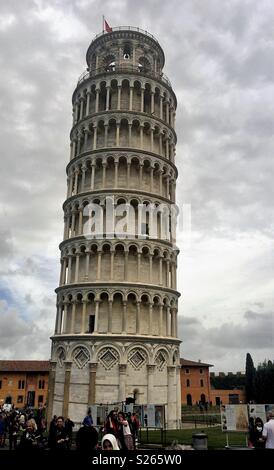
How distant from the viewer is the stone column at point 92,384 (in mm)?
32656

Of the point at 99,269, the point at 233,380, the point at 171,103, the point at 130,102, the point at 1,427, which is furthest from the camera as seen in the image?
the point at 233,380

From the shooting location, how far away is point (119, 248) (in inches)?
1452

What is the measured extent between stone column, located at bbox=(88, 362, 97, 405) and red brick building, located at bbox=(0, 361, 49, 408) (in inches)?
1902

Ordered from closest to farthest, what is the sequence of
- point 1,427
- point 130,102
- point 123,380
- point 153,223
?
1. point 1,427
2. point 123,380
3. point 153,223
4. point 130,102

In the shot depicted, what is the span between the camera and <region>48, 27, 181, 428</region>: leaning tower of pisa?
34031 mm

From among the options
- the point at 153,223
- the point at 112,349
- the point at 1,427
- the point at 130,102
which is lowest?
the point at 1,427

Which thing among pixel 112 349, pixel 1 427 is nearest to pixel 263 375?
pixel 112 349

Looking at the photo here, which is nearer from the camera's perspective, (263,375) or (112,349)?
(112,349)

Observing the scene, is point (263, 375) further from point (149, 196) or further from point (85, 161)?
point (85, 161)

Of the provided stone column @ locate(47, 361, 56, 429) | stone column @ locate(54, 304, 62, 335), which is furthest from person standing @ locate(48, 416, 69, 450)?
stone column @ locate(54, 304, 62, 335)

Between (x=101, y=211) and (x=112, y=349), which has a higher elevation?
(x=101, y=211)

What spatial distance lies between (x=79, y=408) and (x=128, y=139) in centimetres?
2446

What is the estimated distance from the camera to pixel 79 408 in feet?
109

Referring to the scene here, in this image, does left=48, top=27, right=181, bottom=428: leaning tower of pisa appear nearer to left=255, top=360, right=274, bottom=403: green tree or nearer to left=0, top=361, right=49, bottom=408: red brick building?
left=255, top=360, right=274, bottom=403: green tree
